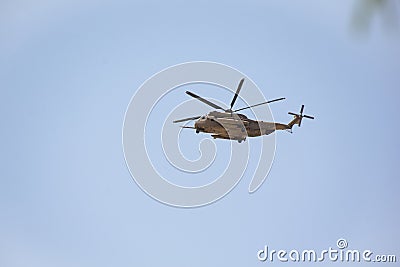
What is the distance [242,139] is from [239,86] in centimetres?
152

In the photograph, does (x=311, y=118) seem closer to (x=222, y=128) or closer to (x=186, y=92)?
(x=222, y=128)

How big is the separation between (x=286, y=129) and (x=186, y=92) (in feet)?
12.1

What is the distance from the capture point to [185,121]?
20969 millimetres

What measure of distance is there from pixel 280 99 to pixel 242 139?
1.88 metres

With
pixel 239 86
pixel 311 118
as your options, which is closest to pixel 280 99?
pixel 239 86

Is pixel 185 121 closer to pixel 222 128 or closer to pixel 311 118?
pixel 222 128

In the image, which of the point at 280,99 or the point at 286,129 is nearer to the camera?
the point at 280,99

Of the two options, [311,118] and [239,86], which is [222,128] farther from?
[311,118]

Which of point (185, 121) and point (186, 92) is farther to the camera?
point (185, 121)

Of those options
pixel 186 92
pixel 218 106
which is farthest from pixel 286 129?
pixel 186 92

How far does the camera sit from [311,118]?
2195 cm

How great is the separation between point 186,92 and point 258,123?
8.94 ft

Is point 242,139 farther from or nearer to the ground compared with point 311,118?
nearer to the ground

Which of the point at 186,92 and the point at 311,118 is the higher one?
the point at 311,118
